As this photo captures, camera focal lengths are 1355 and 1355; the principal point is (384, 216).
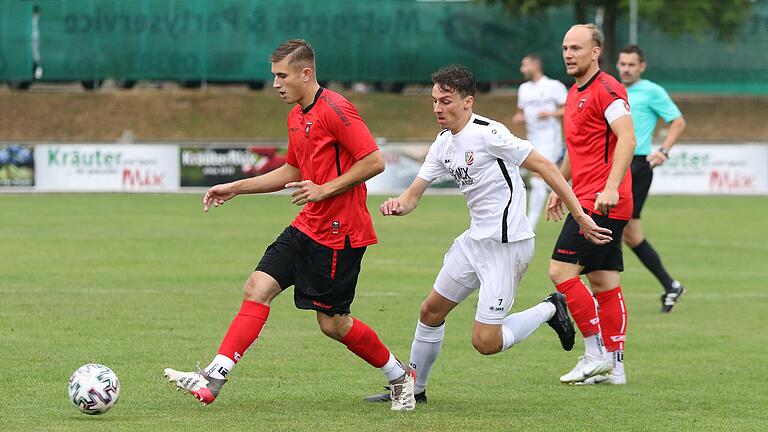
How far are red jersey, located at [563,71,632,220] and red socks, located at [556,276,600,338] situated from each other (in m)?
0.49

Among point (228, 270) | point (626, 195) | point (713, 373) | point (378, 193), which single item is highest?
point (626, 195)

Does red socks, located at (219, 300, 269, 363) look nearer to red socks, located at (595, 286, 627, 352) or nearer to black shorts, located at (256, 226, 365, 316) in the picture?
black shorts, located at (256, 226, 365, 316)

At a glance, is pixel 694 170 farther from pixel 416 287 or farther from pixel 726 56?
pixel 416 287

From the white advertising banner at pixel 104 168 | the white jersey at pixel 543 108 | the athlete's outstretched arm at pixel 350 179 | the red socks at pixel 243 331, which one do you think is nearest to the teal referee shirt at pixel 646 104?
the athlete's outstretched arm at pixel 350 179

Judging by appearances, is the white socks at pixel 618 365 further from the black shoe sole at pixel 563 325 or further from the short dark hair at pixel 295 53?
the short dark hair at pixel 295 53

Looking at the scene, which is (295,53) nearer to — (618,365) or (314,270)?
(314,270)

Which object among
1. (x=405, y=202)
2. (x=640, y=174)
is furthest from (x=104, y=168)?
(x=405, y=202)

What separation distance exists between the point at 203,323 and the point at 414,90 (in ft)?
100

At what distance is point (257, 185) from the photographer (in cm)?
766

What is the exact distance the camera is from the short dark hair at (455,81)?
7254 mm

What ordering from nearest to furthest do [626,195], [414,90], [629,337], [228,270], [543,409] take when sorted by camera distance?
[543,409] < [626,195] < [629,337] < [228,270] < [414,90]

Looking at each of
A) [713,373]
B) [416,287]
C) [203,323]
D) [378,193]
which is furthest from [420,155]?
[713,373]

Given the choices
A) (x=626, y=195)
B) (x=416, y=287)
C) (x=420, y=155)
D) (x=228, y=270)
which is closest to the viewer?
(x=626, y=195)

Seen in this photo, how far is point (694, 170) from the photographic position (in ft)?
90.4
